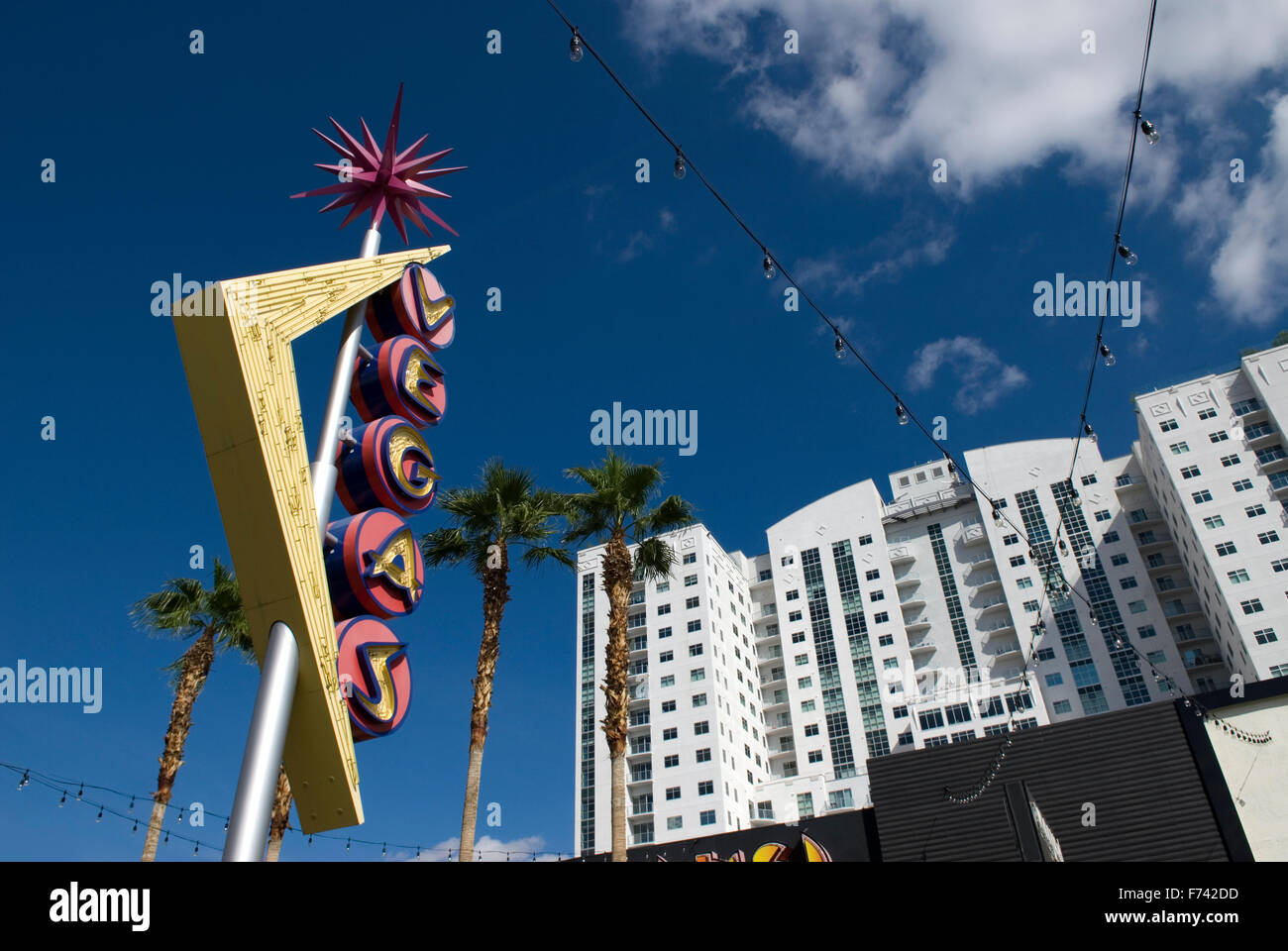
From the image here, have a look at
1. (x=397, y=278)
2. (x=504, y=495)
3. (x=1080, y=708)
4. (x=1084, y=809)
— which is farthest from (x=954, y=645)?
(x=397, y=278)

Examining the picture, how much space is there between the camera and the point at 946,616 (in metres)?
75.9

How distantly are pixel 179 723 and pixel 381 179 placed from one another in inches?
660

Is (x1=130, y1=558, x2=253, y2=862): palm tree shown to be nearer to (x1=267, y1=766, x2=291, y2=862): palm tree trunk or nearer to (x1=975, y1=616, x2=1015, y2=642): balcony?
(x1=267, y1=766, x2=291, y2=862): palm tree trunk

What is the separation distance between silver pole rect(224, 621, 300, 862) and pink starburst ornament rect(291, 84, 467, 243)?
8089 mm

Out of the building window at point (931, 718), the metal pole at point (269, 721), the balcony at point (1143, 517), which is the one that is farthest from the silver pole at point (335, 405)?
the balcony at point (1143, 517)

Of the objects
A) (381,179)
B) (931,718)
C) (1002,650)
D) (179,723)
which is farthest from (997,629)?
(381,179)

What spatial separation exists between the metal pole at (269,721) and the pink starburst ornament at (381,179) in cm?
541

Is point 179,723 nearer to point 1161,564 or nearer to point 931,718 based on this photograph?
point 931,718

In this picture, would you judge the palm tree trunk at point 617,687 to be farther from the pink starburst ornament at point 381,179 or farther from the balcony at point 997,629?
the balcony at point 997,629

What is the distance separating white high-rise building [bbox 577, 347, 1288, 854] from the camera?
6259cm

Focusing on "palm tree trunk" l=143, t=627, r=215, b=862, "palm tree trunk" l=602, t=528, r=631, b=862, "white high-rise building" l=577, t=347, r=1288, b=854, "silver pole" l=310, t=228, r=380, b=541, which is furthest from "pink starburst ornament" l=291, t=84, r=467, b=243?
"white high-rise building" l=577, t=347, r=1288, b=854

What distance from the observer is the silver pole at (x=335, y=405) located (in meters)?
10.8
